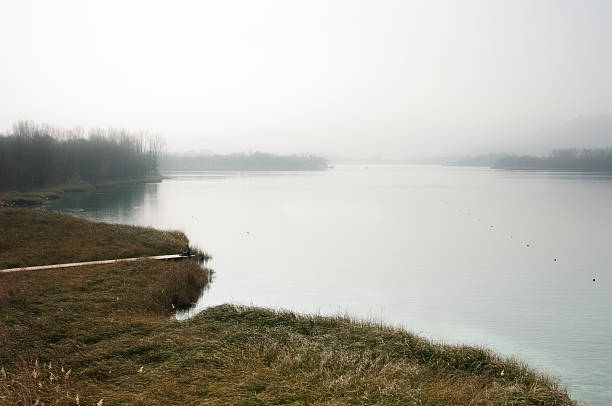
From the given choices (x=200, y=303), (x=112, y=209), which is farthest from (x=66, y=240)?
(x=112, y=209)

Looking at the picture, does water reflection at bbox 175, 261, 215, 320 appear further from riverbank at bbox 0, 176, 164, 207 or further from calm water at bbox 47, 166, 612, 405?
riverbank at bbox 0, 176, 164, 207

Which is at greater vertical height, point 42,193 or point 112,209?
point 42,193

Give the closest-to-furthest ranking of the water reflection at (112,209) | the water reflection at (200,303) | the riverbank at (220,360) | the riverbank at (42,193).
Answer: the riverbank at (220,360)
the water reflection at (200,303)
the water reflection at (112,209)
the riverbank at (42,193)

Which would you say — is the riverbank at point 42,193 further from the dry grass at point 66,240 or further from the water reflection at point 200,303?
the water reflection at point 200,303

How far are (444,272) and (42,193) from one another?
6867 centimetres

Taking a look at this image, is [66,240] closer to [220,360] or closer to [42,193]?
[220,360]

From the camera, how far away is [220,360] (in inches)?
415

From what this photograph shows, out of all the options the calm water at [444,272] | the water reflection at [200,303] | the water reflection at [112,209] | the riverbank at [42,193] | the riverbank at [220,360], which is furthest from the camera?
the riverbank at [42,193]

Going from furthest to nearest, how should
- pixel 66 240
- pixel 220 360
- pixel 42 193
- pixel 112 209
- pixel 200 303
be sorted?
pixel 42 193 → pixel 112 209 → pixel 66 240 → pixel 200 303 → pixel 220 360

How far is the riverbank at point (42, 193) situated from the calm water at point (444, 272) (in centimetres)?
1037

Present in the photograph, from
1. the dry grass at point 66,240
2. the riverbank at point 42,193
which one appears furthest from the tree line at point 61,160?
the dry grass at point 66,240

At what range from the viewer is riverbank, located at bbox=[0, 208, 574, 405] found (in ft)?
29.1

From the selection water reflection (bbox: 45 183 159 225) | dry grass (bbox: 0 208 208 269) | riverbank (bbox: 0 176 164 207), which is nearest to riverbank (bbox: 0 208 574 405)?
dry grass (bbox: 0 208 208 269)

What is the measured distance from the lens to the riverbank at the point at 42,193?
57.2 m
